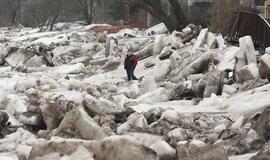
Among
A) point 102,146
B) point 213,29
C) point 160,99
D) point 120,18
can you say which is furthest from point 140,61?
point 120,18

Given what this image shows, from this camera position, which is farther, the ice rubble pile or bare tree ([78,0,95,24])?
bare tree ([78,0,95,24])

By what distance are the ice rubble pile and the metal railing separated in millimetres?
579

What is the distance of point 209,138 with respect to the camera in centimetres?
661

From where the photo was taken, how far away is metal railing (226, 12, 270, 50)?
13117 millimetres

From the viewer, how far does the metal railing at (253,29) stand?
13117 millimetres

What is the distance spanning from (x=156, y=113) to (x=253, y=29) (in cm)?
694

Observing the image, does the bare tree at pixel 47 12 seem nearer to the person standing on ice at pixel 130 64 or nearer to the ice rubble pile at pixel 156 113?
the ice rubble pile at pixel 156 113

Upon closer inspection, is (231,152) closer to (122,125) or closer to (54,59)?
(122,125)

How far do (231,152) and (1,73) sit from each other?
11.2m

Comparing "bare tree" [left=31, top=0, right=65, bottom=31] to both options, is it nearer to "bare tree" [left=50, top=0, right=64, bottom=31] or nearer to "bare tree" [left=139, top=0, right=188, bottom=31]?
"bare tree" [left=50, top=0, right=64, bottom=31]

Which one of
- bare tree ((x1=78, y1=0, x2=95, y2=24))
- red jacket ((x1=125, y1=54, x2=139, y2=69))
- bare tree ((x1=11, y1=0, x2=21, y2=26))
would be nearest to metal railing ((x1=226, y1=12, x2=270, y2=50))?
red jacket ((x1=125, y1=54, x2=139, y2=69))

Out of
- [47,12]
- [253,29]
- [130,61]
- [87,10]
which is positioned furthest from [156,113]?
[47,12]

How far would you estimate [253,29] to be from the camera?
46.5 feet

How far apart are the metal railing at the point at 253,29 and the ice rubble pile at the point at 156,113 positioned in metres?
0.58
